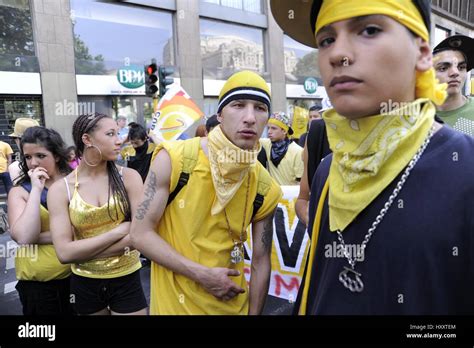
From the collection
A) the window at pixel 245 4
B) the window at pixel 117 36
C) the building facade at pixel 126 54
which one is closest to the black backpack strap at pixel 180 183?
the building facade at pixel 126 54

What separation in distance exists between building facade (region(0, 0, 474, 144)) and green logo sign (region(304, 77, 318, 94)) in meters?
0.06

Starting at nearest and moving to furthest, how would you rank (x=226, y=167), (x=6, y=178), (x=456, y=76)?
(x=226, y=167) < (x=456, y=76) < (x=6, y=178)

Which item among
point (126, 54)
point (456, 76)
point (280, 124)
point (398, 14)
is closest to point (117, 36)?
point (126, 54)

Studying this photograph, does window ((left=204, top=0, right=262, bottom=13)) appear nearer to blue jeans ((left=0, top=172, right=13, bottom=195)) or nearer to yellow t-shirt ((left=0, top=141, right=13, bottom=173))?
yellow t-shirt ((left=0, top=141, right=13, bottom=173))

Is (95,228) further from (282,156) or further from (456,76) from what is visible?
(282,156)

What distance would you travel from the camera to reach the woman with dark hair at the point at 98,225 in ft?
7.44

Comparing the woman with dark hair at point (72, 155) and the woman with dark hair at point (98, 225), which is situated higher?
the woman with dark hair at point (72, 155)

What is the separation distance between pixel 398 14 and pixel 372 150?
1.13 ft

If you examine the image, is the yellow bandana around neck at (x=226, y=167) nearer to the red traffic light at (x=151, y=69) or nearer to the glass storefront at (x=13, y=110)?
the red traffic light at (x=151, y=69)

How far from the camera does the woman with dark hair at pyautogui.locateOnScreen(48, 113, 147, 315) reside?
2268mm

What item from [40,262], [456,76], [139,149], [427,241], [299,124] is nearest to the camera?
[427,241]

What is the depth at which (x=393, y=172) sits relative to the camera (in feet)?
3.00

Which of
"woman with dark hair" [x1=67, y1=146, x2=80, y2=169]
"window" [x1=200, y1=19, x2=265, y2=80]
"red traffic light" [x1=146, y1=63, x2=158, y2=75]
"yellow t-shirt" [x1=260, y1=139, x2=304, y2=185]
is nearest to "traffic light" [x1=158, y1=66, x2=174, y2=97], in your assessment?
"red traffic light" [x1=146, y1=63, x2=158, y2=75]

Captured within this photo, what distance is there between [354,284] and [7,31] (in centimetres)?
1454
